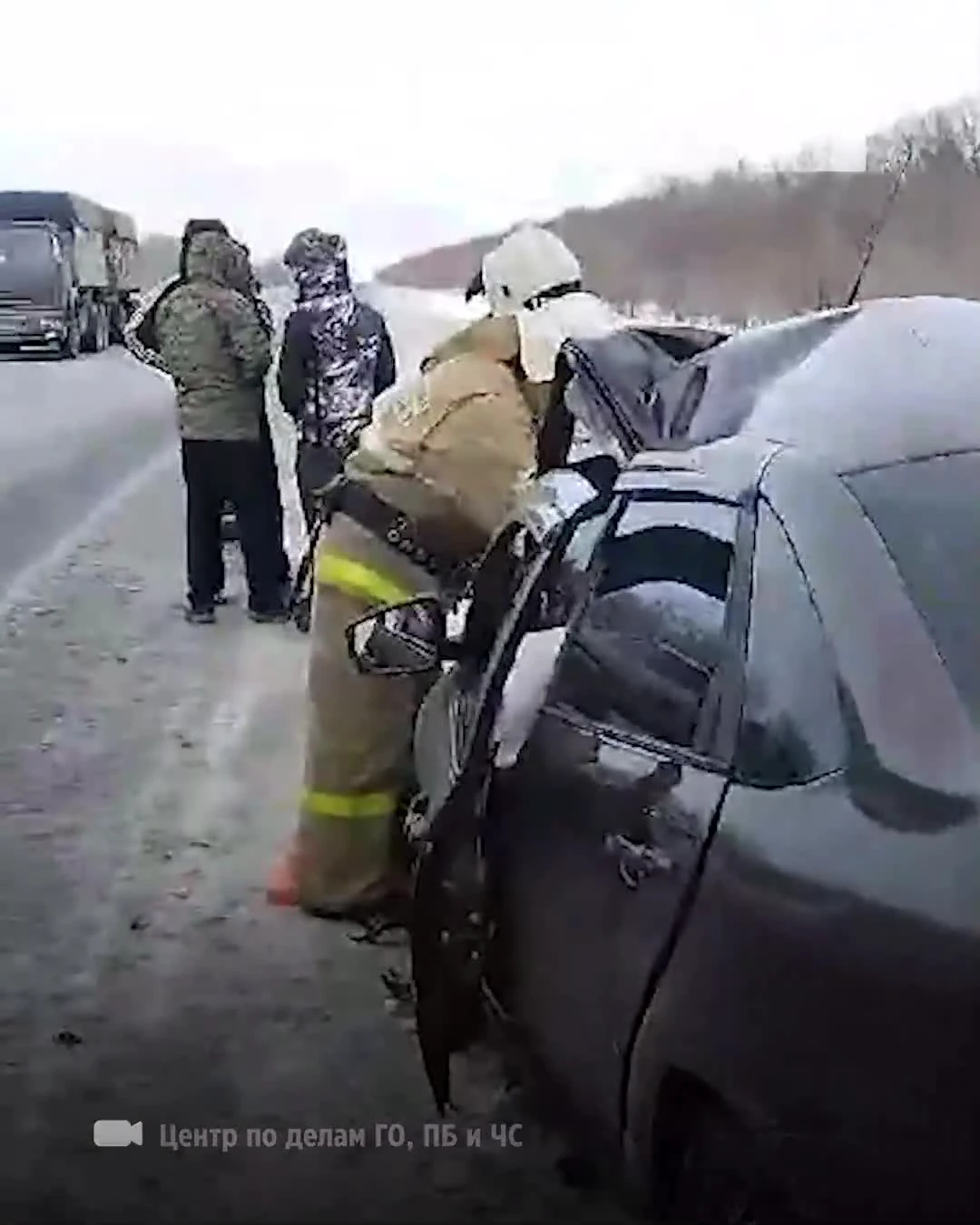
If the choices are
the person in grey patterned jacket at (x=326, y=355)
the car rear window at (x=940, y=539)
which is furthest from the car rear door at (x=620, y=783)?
the person in grey patterned jacket at (x=326, y=355)

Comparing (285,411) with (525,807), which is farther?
(285,411)

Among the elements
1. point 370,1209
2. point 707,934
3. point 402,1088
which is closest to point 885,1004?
point 707,934

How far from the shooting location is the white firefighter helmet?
5.64 metres

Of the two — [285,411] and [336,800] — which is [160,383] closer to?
[285,411]

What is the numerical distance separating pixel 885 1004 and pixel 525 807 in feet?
4.17

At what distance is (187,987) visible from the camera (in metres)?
5.35

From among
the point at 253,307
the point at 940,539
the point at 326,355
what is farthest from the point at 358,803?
the point at 253,307

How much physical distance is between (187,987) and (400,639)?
4.12 ft

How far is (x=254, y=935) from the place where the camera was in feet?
18.8

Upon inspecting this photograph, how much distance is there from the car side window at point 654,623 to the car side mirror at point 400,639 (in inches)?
29.2

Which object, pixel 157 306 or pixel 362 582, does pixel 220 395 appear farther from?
pixel 362 582

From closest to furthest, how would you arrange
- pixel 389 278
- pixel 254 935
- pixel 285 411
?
1. pixel 254 935
2. pixel 285 411
3. pixel 389 278

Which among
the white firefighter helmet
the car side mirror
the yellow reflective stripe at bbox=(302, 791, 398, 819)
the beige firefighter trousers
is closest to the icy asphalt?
the beige firefighter trousers

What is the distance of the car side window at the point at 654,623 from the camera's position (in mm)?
3326
